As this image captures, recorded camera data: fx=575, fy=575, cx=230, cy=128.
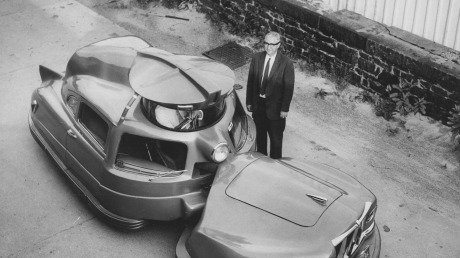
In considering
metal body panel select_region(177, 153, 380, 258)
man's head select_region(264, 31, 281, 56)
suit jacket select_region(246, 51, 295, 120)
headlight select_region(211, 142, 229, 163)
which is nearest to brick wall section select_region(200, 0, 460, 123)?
suit jacket select_region(246, 51, 295, 120)

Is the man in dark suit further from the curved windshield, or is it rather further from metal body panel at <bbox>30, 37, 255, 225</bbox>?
the curved windshield

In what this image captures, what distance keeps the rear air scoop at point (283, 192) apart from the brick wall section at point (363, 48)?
3.25 meters

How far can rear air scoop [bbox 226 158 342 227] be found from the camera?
5223 millimetres

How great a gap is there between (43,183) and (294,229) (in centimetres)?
375

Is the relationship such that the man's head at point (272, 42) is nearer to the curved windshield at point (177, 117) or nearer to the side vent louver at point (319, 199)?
the curved windshield at point (177, 117)

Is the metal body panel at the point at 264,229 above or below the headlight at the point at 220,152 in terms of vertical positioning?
below

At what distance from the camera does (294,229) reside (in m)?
5.07

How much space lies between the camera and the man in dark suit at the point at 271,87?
22.4 feet

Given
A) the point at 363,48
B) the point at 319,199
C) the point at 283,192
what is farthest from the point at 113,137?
the point at 363,48

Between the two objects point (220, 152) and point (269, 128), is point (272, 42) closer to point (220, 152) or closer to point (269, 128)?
point (269, 128)

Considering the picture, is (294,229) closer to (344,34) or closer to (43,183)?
(43,183)

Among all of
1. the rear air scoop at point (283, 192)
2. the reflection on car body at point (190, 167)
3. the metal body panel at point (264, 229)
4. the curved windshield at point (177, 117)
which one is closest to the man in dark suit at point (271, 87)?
the reflection on car body at point (190, 167)

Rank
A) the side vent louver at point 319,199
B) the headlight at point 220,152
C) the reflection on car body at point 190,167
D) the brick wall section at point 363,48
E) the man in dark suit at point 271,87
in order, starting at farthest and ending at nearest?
the brick wall section at point 363,48
the man in dark suit at point 271,87
the headlight at point 220,152
the side vent louver at point 319,199
the reflection on car body at point 190,167

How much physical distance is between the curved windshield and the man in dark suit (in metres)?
1.03
